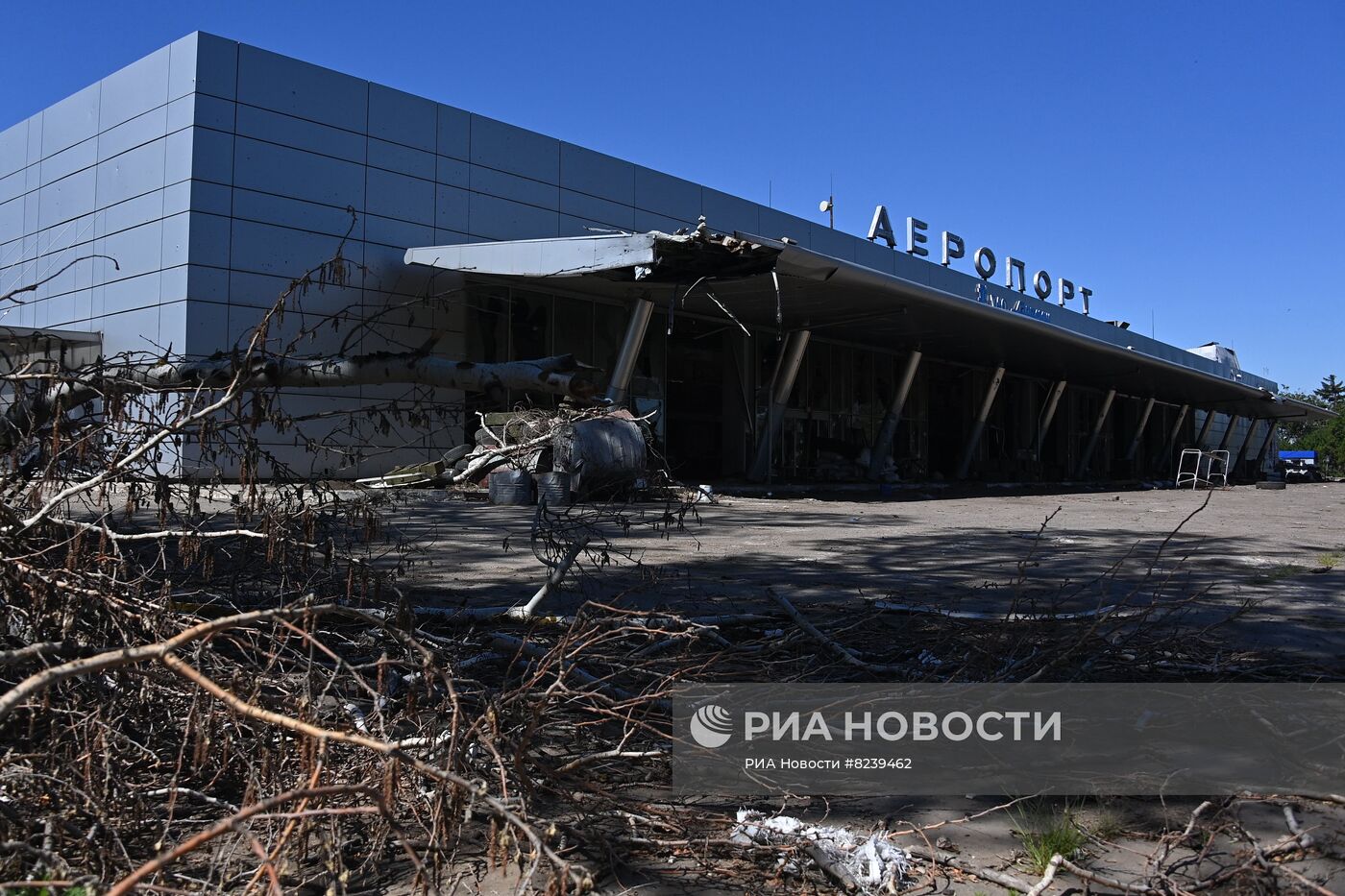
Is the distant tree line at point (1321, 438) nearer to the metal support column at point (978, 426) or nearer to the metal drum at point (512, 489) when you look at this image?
the metal support column at point (978, 426)

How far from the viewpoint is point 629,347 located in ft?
61.9

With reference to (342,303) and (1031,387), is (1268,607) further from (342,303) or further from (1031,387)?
(1031,387)

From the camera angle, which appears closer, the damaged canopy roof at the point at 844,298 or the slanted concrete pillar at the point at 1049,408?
the damaged canopy roof at the point at 844,298

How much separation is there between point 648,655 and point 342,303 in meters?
15.1

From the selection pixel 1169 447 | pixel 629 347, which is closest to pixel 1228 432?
pixel 1169 447

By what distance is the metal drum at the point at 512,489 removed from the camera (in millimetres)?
13344

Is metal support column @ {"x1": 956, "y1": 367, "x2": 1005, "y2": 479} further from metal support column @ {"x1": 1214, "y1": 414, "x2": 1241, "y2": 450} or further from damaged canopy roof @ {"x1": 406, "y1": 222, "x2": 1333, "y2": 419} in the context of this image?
metal support column @ {"x1": 1214, "y1": 414, "x2": 1241, "y2": 450}

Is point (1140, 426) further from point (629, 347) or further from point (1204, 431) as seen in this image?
point (629, 347)

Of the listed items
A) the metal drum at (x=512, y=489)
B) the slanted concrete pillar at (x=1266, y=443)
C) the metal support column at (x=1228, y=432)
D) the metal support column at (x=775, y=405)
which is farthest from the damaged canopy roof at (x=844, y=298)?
the slanted concrete pillar at (x=1266, y=443)

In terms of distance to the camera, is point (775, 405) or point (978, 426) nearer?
point (775, 405)

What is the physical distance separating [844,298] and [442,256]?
837 centimetres

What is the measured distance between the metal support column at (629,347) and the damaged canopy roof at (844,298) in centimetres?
38

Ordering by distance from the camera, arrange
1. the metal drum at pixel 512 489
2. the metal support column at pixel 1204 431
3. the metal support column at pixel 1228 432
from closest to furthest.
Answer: the metal drum at pixel 512 489 < the metal support column at pixel 1204 431 < the metal support column at pixel 1228 432
